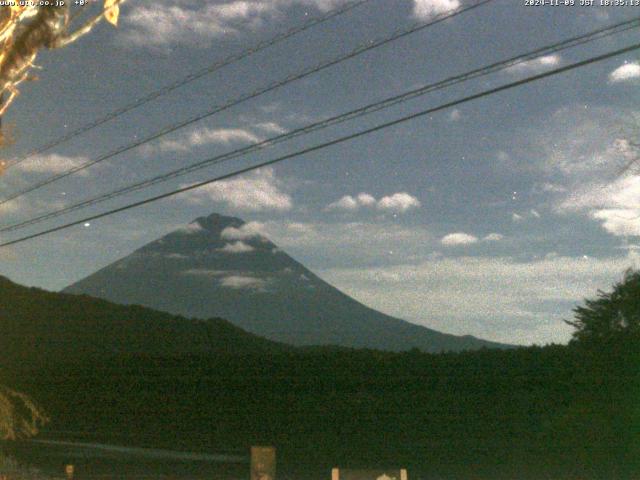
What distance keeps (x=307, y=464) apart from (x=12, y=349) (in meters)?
51.6

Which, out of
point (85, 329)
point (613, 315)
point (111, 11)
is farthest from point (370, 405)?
point (85, 329)

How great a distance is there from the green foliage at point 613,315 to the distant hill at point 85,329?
158 ft

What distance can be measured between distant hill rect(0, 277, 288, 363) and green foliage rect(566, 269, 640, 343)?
48107 millimetres

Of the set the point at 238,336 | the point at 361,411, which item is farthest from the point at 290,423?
the point at 238,336

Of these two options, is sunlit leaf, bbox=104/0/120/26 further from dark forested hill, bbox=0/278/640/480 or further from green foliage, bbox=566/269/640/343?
green foliage, bbox=566/269/640/343

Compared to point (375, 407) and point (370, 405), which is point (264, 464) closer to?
point (375, 407)

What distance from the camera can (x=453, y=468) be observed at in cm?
3095

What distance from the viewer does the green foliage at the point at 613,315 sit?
39.2 m

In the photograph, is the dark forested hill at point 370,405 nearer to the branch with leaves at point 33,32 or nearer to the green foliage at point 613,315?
the green foliage at point 613,315

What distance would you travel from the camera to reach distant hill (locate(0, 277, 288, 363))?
263ft

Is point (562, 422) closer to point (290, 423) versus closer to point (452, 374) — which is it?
point (452, 374)

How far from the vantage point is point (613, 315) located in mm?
40938

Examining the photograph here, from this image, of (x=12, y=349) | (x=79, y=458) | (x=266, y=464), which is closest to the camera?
(x=266, y=464)

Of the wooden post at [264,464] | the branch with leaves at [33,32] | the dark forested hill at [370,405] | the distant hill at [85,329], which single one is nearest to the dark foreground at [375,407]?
the dark forested hill at [370,405]
